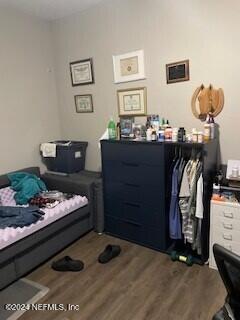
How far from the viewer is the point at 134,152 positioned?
244 cm

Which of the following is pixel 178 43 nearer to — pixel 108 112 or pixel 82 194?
pixel 108 112

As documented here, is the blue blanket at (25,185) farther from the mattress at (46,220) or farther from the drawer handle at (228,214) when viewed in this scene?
the drawer handle at (228,214)

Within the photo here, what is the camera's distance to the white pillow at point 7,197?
2658mm

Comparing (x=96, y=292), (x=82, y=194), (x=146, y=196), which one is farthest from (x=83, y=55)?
(x=96, y=292)

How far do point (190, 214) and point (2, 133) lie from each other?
7.26 ft

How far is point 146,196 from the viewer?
2.47m

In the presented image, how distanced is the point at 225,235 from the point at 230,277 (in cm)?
114

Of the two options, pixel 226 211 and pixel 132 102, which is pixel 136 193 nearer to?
pixel 226 211

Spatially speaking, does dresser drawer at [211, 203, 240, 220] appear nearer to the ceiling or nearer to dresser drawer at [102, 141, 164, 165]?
dresser drawer at [102, 141, 164, 165]

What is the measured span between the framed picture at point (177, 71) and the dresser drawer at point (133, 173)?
0.91 metres

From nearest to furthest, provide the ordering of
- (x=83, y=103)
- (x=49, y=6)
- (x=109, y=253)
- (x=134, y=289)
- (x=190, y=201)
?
1. (x=134, y=289)
2. (x=190, y=201)
3. (x=109, y=253)
4. (x=49, y=6)
5. (x=83, y=103)

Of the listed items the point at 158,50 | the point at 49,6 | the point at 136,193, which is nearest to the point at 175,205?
the point at 136,193

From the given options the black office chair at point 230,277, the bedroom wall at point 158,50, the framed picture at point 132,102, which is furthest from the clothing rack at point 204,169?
the black office chair at point 230,277

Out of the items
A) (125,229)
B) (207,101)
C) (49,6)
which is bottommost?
(125,229)
